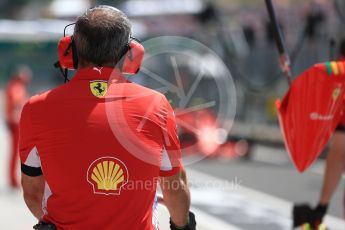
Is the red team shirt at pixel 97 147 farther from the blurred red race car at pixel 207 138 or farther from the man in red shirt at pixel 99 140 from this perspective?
the blurred red race car at pixel 207 138

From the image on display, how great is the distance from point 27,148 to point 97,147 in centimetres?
29

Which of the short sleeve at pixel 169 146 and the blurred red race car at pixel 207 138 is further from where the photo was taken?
the blurred red race car at pixel 207 138

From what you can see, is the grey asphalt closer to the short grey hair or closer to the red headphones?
the red headphones

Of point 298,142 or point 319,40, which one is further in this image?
point 319,40

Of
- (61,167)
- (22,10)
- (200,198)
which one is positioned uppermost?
(61,167)

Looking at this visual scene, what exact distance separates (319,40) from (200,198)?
5820 millimetres

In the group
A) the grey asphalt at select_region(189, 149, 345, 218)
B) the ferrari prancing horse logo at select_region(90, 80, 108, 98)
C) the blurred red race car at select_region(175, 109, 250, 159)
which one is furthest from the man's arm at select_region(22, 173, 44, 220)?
the blurred red race car at select_region(175, 109, 250, 159)

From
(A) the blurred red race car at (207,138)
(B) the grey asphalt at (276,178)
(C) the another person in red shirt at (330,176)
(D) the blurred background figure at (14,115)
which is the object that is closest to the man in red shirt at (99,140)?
(C) the another person in red shirt at (330,176)

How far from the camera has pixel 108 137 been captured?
319cm

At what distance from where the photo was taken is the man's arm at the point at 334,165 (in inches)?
215

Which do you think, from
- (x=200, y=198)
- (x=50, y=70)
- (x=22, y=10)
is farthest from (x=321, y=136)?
(x=22, y=10)

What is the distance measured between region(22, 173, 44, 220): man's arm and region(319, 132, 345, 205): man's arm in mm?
2551

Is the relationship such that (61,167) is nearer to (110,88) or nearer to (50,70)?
(110,88)

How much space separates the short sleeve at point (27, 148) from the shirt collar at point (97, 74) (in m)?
0.23
